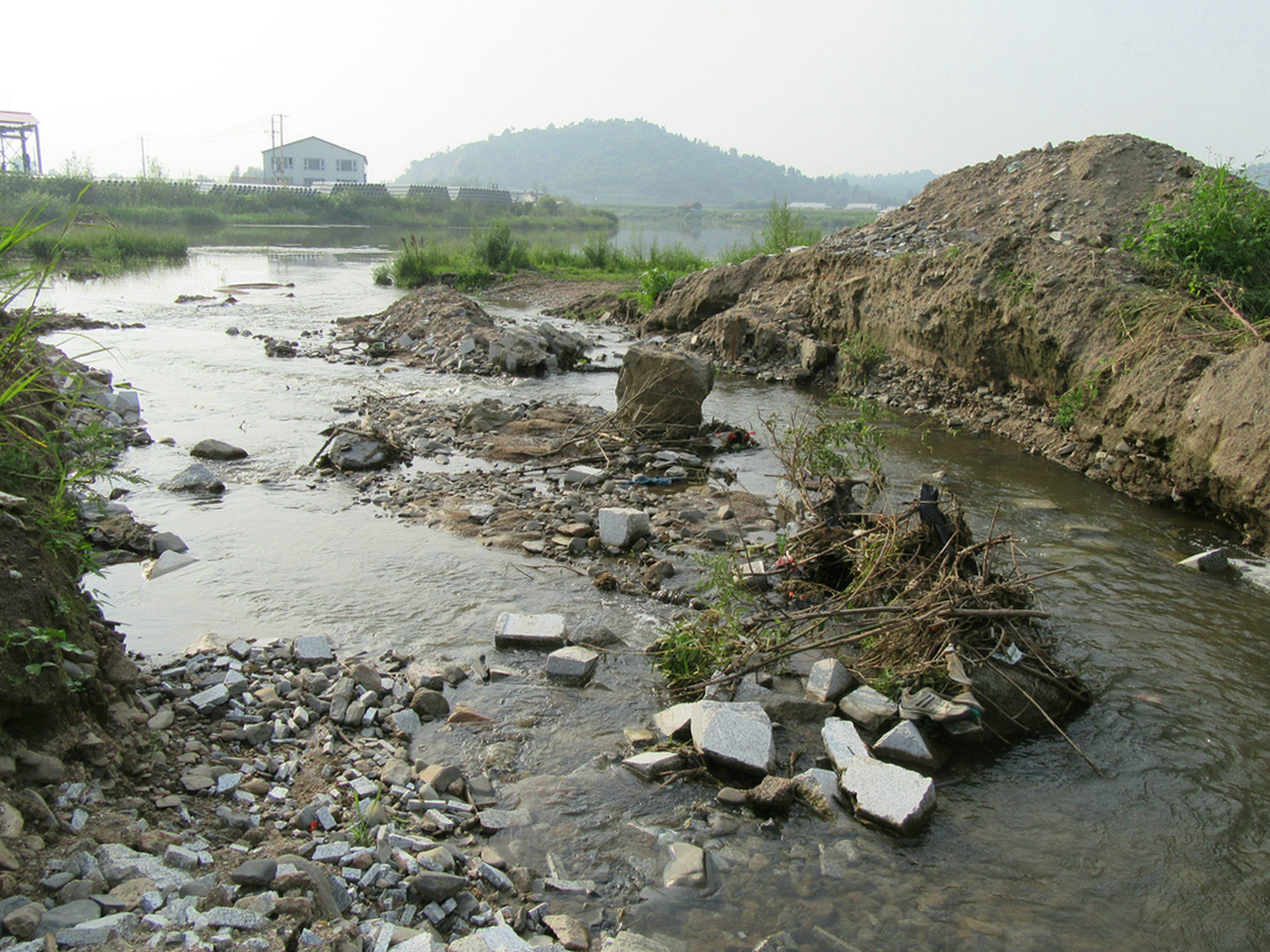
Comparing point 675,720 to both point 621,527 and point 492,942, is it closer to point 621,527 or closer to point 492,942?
point 492,942

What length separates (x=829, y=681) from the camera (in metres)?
4.13

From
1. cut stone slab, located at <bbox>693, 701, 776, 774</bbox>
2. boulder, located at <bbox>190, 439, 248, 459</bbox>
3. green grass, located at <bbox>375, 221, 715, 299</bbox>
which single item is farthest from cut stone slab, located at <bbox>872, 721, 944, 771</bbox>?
green grass, located at <bbox>375, 221, 715, 299</bbox>

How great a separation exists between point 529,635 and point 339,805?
160 centimetres

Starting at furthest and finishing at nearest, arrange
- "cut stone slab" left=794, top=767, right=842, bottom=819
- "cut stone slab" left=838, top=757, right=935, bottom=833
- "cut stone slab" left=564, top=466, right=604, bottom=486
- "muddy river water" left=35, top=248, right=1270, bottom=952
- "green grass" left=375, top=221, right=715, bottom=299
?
"green grass" left=375, top=221, right=715, bottom=299 < "cut stone slab" left=564, top=466, right=604, bottom=486 < "cut stone slab" left=794, top=767, right=842, bottom=819 < "cut stone slab" left=838, top=757, right=935, bottom=833 < "muddy river water" left=35, top=248, right=1270, bottom=952

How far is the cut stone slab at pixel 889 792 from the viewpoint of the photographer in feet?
10.7

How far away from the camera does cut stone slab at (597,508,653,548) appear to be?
6047 millimetres

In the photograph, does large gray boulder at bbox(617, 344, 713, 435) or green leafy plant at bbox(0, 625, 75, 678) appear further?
large gray boulder at bbox(617, 344, 713, 435)

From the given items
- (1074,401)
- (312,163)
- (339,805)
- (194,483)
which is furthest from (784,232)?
(312,163)

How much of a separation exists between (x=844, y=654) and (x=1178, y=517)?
4264mm

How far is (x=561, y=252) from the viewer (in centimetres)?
2839

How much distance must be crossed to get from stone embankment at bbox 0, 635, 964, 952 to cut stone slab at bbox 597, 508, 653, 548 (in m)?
1.64

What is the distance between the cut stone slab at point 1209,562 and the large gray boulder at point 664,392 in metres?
4.68

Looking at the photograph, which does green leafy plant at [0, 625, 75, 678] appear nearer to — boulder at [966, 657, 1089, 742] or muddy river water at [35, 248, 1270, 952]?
muddy river water at [35, 248, 1270, 952]

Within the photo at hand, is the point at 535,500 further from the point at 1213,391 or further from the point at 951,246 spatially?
the point at 951,246
